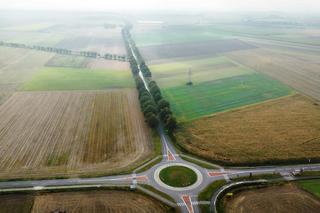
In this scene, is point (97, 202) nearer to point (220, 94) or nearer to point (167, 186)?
point (167, 186)

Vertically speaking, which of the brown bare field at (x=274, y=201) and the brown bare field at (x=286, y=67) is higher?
the brown bare field at (x=286, y=67)

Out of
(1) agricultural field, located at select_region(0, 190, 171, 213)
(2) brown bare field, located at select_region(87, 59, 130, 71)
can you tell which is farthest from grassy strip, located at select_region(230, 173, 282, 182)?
(2) brown bare field, located at select_region(87, 59, 130, 71)

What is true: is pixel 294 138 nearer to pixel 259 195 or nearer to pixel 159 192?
pixel 259 195

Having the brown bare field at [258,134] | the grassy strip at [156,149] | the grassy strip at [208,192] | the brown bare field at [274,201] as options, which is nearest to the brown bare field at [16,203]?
the grassy strip at [156,149]

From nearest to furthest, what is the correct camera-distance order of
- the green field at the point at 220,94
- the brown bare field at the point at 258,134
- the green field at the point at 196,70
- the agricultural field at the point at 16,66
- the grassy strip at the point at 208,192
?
the grassy strip at the point at 208,192
the brown bare field at the point at 258,134
the green field at the point at 220,94
the agricultural field at the point at 16,66
the green field at the point at 196,70

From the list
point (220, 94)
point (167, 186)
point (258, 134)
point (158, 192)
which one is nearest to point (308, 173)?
point (258, 134)

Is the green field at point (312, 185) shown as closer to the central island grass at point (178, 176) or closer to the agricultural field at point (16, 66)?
the central island grass at point (178, 176)

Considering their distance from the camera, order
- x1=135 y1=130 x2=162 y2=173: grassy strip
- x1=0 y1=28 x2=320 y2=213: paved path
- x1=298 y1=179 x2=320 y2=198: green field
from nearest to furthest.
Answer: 1. x1=0 y1=28 x2=320 y2=213: paved path
2. x1=298 y1=179 x2=320 y2=198: green field
3. x1=135 y1=130 x2=162 y2=173: grassy strip

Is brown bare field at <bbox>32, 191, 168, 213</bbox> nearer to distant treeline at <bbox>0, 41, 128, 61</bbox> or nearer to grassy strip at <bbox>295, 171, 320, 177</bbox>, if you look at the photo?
grassy strip at <bbox>295, 171, 320, 177</bbox>

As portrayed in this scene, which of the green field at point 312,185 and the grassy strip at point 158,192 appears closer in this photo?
the grassy strip at point 158,192
